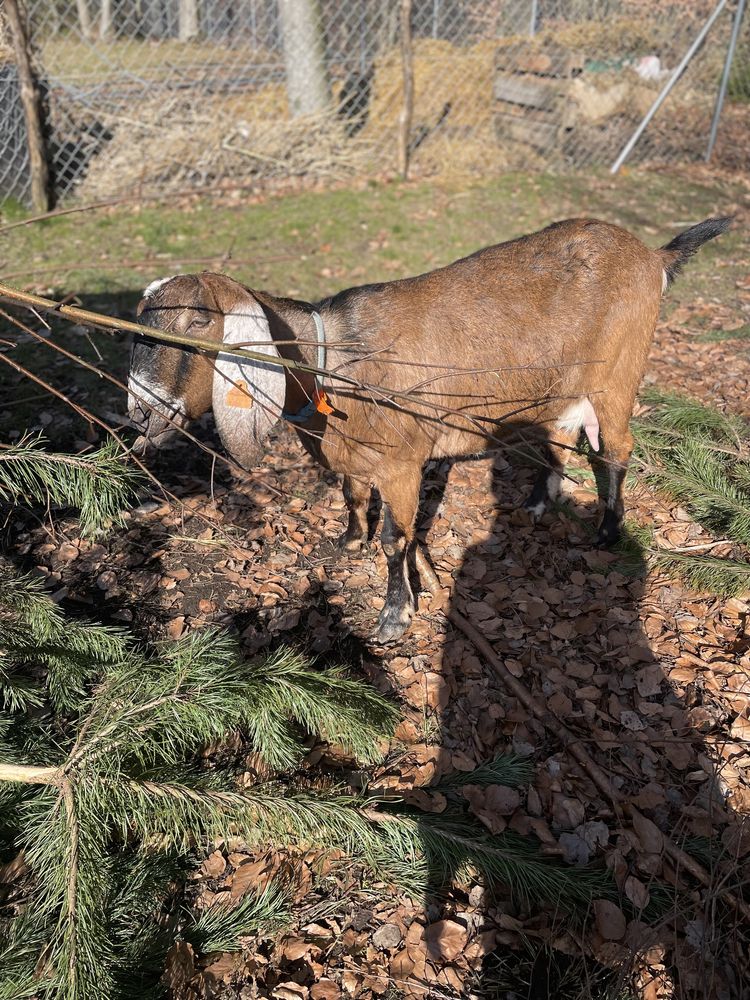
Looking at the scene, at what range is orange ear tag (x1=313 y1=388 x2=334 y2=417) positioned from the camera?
3064mm

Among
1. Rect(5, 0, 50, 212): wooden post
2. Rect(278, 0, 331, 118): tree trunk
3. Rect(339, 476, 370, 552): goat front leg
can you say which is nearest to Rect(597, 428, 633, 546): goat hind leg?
Rect(339, 476, 370, 552): goat front leg

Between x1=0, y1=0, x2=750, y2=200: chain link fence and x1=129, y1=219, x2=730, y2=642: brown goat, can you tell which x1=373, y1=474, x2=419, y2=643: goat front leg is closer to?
x1=129, y1=219, x2=730, y2=642: brown goat

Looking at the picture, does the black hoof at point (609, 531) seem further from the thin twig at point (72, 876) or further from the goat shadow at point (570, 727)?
the thin twig at point (72, 876)

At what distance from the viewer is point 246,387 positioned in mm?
2734

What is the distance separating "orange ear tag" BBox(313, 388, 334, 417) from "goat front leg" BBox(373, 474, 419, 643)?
24.9 inches

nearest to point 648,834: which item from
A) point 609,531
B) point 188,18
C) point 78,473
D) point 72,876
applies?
point 609,531

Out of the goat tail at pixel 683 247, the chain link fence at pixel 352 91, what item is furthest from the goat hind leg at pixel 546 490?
the chain link fence at pixel 352 91

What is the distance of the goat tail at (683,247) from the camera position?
398cm

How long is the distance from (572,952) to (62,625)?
2095mm

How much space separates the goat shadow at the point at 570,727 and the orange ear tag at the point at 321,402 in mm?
1325

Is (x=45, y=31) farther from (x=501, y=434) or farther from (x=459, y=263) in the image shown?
(x=501, y=434)

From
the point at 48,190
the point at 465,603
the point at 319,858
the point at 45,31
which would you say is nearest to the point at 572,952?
the point at 319,858

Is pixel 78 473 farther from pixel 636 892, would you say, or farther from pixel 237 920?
pixel 636 892

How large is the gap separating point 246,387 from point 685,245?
8.94ft
